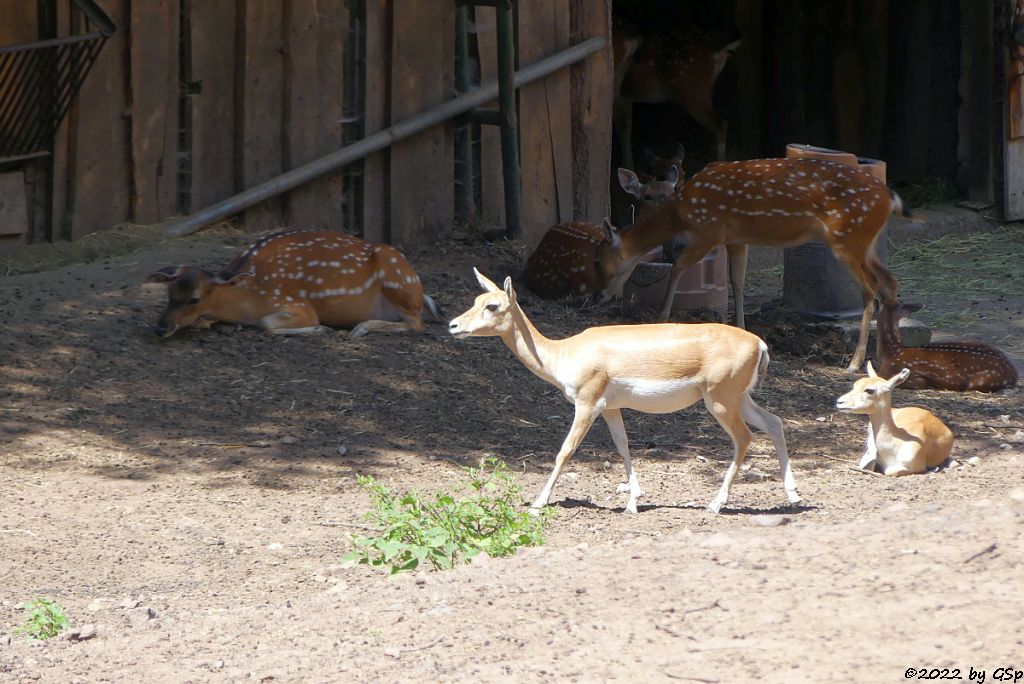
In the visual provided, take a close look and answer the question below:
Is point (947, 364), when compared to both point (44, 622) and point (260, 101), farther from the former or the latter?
point (44, 622)

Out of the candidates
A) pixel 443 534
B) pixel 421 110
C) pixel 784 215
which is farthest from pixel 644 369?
pixel 421 110

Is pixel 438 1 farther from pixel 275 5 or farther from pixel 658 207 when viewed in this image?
pixel 658 207

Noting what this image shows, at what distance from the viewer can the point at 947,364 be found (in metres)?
8.32

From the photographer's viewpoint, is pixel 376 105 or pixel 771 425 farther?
pixel 376 105

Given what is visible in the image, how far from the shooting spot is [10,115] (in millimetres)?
8312

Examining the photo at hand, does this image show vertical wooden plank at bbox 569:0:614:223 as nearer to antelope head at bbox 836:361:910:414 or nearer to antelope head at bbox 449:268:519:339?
antelope head at bbox 836:361:910:414

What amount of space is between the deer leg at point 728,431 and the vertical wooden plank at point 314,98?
459 centimetres

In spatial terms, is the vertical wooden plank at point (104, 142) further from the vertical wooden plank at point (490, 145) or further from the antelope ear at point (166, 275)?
the vertical wooden plank at point (490, 145)

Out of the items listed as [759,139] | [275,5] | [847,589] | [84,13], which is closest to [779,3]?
[759,139]

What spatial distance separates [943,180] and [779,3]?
2690 mm

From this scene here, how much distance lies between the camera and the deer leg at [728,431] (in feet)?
18.6

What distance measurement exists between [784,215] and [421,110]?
2649 mm

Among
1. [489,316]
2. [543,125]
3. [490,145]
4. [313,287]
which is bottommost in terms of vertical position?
[313,287]

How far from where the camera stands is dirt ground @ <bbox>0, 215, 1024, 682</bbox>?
387cm
